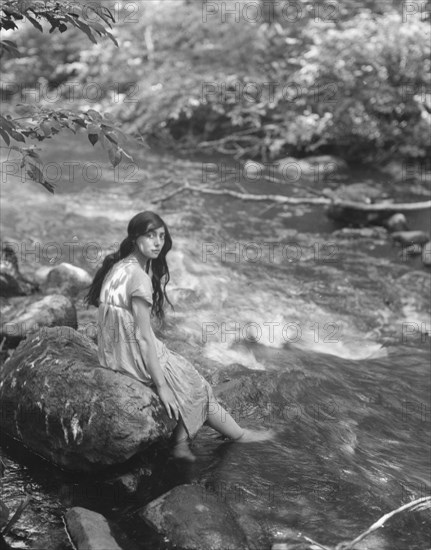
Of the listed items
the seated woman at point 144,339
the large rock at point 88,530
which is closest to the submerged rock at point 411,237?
the seated woman at point 144,339

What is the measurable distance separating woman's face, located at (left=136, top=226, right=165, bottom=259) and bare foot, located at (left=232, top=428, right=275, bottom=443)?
4.51ft

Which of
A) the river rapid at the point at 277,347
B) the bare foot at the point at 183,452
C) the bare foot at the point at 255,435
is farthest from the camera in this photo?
the bare foot at the point at 255,435

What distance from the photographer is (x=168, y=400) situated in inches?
152

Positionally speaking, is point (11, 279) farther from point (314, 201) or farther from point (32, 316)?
point (314, 201)

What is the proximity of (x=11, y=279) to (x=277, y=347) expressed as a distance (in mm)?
2840

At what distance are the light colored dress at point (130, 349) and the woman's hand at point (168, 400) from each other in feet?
0.13

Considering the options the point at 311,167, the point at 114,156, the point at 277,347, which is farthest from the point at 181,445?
the point at 311,167

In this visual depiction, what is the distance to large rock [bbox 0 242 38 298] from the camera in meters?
6.63

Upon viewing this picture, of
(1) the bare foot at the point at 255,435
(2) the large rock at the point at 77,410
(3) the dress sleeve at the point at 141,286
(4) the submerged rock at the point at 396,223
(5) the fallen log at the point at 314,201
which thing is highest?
(5) the fallen log at the point at 314,201

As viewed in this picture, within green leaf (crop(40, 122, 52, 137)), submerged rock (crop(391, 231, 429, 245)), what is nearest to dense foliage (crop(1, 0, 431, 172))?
submerged rock (crop(391, 231, 429, 245))

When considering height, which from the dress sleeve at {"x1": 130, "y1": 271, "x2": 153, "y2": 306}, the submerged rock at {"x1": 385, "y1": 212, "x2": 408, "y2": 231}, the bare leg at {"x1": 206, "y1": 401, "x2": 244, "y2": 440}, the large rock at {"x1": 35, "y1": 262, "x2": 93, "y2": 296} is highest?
the dress sleeve at {"x1": 130, "y1": 271, "x2": 153, "y2": 306}

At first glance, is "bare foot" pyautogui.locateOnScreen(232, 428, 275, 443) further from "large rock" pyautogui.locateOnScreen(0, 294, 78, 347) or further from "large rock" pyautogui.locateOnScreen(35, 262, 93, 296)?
"large rock" pyautogui.locateOnScreen(35, 262, 93, 296)

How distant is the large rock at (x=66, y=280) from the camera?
22.5 feet

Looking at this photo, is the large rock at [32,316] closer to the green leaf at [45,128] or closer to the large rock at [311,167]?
the green leaf at [45,128]
